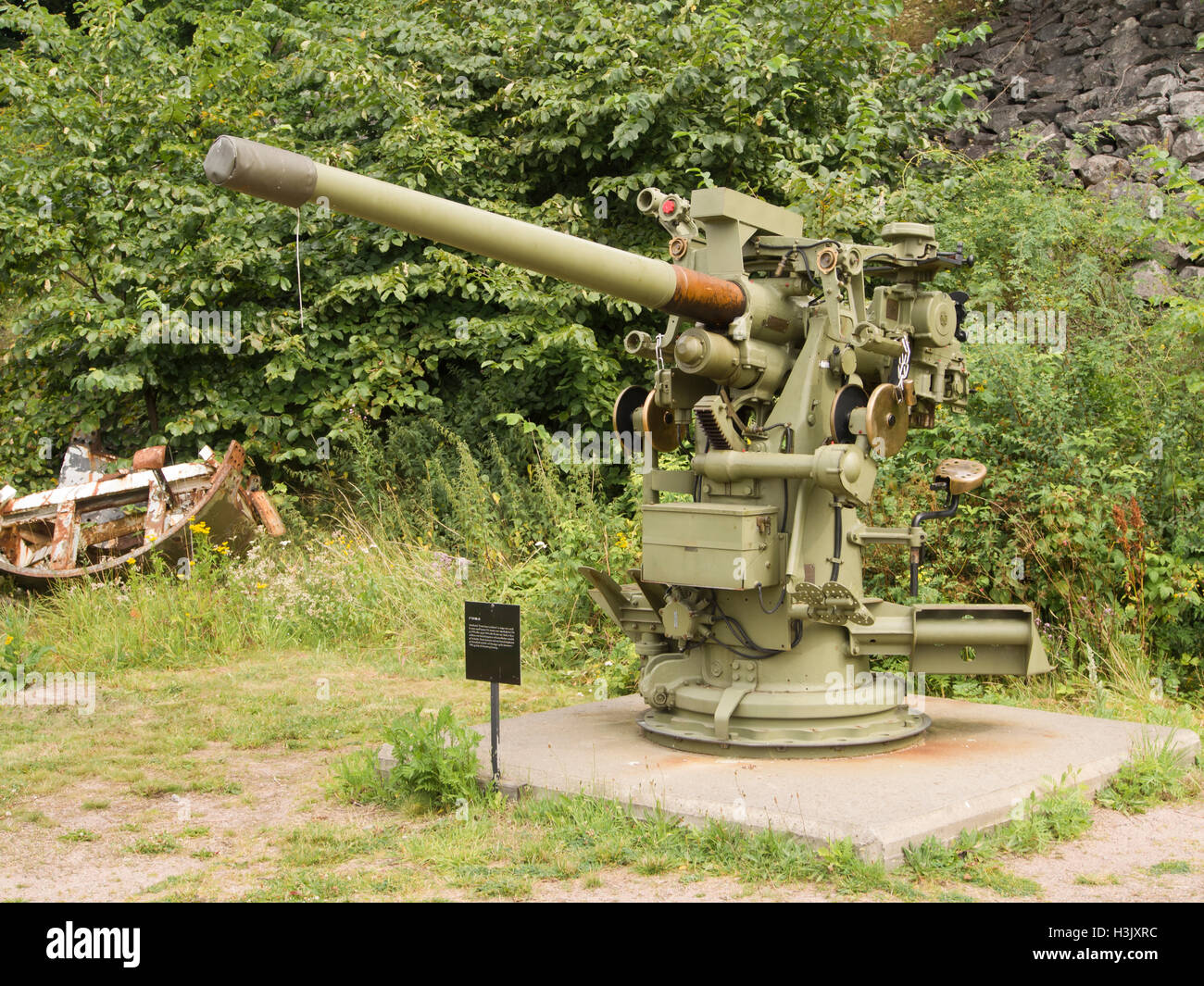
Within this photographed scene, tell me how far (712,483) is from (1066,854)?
90.6 inches

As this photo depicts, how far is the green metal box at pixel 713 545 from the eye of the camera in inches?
233

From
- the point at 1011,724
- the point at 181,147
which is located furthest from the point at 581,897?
the point at 181,147

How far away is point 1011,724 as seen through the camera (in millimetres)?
6898

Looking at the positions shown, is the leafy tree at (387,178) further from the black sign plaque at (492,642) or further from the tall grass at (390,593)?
the black sign plaque at (492,642)

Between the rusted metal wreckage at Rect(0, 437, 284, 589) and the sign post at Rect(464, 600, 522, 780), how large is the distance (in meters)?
5.82

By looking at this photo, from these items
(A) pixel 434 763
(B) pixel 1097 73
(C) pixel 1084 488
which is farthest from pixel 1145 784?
(B) pixel 1097 73

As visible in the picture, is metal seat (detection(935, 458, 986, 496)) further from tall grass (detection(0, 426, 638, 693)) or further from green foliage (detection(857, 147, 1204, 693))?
tall grass (detection(0, 426, 638, 693))

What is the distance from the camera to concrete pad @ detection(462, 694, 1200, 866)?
5152 mm

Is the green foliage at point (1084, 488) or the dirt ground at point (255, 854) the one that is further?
the green foliage at point (1084, 488)

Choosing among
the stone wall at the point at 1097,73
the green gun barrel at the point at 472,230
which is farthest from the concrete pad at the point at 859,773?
the stone wall at the point at 1097,73

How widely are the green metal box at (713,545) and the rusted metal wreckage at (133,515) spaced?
6.19 m

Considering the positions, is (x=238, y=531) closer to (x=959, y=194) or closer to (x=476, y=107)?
(x=476, y=107)

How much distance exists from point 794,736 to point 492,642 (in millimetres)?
1500

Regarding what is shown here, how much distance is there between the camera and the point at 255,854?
18.0 feet
